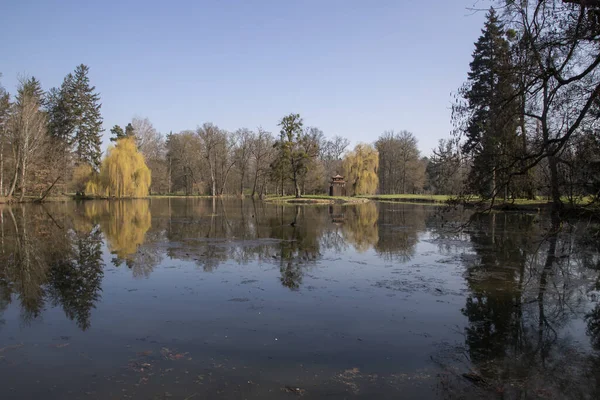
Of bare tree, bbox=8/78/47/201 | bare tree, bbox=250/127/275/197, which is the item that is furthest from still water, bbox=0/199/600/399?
bare tree, bbox=250/127/275/197

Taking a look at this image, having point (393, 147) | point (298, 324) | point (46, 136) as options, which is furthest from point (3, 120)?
point (393, 147)

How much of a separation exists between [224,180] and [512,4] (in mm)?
62898

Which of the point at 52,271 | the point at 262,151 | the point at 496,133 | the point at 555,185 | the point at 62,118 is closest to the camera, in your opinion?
the point at 555,185

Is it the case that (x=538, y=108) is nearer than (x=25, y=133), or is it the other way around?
(x=538, y=108)

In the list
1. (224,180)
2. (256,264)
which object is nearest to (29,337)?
(256,264)

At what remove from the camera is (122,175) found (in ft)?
143

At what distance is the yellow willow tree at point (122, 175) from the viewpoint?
1694 inches

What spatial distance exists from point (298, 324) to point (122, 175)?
42244 mm

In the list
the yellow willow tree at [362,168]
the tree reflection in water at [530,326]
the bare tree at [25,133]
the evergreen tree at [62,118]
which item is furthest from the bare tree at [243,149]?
the tree reflection in water at [530,326]

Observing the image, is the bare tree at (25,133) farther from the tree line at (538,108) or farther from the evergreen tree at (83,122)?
the tree line at (538,108)

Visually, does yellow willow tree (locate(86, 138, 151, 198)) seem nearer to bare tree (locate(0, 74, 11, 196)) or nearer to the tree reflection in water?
bare tree (locate(0, 74, 11, 196))

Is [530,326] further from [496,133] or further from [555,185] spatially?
[496,133]

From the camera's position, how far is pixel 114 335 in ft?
18.1

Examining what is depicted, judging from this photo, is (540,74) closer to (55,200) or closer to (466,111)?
(466,111)
